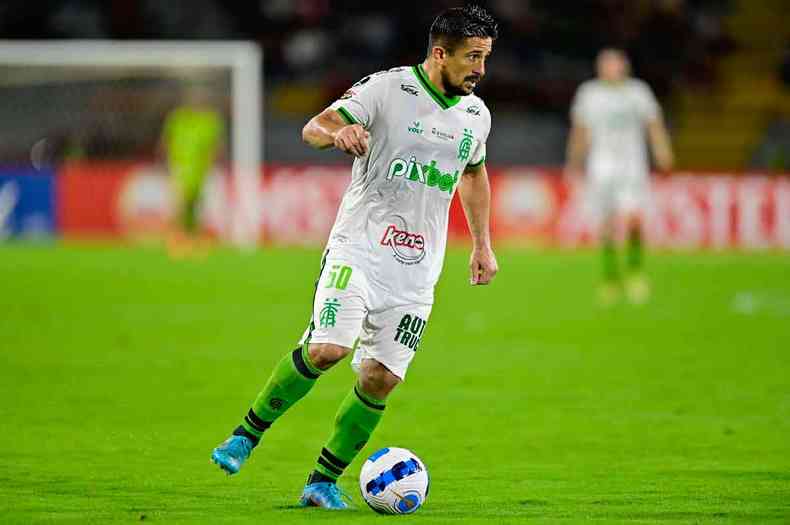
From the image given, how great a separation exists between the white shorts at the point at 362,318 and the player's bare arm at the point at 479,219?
41 centimetres

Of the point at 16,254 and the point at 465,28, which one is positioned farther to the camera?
the point at 16,254

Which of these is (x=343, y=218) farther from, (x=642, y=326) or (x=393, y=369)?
(x=642, y=326)

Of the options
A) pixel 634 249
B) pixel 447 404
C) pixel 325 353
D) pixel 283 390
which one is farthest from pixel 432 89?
pixel 634 249

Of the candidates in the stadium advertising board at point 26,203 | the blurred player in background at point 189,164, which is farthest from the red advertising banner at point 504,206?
the blurred player in background at point 189,164

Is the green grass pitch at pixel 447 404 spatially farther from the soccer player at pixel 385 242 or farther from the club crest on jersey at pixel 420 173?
the club crest on jersey at pixel 420 173

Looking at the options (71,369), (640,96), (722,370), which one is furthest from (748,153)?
(71,369)

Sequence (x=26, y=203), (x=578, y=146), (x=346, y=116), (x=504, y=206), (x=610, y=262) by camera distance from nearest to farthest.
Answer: (x=346, y=116), (x=610, y=262), (x=578, y=146), (x=504, y=206), (x=26, y=203)

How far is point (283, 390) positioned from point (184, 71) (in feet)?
73.8

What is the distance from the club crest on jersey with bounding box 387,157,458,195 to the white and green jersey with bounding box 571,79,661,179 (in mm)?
10940

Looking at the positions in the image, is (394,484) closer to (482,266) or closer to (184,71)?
(482,266)

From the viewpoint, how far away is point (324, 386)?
10844mm

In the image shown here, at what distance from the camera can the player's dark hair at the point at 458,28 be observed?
635 cm

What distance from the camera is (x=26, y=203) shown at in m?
26.4

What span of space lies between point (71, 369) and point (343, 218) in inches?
206
